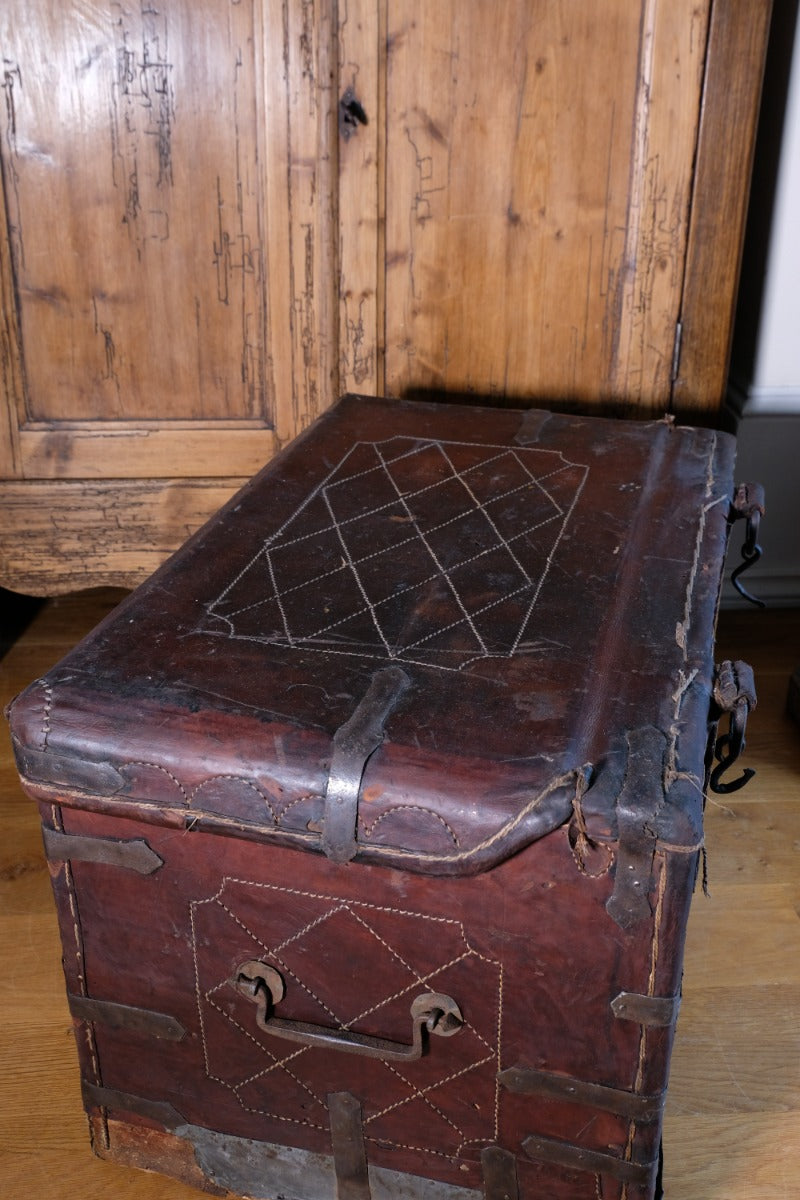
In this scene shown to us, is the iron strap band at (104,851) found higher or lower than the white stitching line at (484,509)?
lower

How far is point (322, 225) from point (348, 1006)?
113 cm

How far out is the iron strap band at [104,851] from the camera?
104 centimetres

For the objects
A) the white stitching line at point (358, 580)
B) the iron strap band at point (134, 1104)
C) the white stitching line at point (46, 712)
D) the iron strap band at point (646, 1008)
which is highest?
the white stitching line at point (358, 580)

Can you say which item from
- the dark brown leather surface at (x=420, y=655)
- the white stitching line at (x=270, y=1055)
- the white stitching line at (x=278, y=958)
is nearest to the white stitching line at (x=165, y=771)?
the dark brown leather surface at (x=420, y=655)

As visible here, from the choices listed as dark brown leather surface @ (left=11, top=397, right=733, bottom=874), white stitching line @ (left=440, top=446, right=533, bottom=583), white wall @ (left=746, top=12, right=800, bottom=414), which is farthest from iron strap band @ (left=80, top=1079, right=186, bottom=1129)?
white wall @ (left=746, top=12, right=800, bottom=414)

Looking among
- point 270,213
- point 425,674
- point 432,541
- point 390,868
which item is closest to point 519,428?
point 432,541

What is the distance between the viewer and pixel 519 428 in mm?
1632

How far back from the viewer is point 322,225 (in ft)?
5.73

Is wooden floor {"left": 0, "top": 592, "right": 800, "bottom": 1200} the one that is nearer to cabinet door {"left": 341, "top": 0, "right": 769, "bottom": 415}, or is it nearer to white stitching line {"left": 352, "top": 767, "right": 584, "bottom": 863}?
white stitching line {"left": 352, "top": 767, "right": 584, "bottom": 863}

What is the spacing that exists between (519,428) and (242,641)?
65cm

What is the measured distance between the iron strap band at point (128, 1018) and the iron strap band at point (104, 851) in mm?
151

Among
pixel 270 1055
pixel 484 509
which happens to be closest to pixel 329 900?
pixel 270 1055

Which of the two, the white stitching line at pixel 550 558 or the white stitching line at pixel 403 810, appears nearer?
the white stitching line at pixel 403 810

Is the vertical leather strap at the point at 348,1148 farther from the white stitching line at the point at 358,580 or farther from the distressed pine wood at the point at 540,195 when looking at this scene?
the distressed pine wood at the point at 540,195
